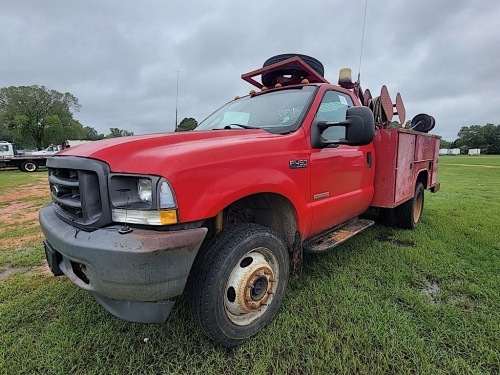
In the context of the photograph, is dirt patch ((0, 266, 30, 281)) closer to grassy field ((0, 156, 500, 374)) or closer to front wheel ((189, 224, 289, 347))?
grassy field ((0, 156, 500, 374))

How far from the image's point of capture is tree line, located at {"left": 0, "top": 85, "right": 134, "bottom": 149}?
43031 millimetres

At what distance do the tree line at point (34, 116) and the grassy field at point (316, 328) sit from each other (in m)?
44.1

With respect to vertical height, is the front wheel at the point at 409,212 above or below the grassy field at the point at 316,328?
above

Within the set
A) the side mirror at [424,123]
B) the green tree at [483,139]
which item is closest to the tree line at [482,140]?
the green tree at [483,139]

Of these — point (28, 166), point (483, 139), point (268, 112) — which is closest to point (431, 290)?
point (268, 112)

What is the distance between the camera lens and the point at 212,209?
179 centimetres

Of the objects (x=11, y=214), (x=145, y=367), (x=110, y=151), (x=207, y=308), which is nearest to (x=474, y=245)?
(x=207, y=308)

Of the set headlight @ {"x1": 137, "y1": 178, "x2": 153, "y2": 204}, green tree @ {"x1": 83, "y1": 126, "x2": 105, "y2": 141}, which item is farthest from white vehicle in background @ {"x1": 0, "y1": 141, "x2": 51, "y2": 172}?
green tree @ {"x1": 83, "y1": 126, "x2": 105, "y2": 141}

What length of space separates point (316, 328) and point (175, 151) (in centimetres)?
160

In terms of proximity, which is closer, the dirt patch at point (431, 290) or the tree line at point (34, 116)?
the dirt patch at point (431, 290)

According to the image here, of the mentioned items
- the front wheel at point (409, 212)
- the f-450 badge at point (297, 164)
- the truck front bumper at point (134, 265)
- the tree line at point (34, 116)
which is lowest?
the front wheel at point (409, 212)

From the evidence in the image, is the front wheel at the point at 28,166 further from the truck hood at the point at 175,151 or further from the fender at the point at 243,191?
the fender at the point at 243,191

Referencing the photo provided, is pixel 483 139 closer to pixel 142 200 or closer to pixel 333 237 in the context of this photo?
pixel 333 237

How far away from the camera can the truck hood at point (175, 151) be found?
1.66 m
